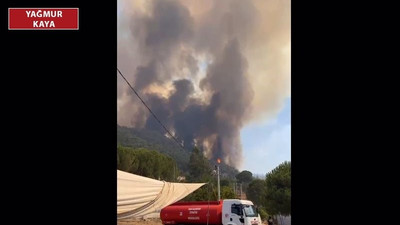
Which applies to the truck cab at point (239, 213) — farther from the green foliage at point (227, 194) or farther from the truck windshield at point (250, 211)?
the green foliage at point (227, 194)

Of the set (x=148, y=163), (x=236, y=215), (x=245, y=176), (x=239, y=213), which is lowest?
(x=245, y=176)

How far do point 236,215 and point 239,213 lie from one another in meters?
0.20

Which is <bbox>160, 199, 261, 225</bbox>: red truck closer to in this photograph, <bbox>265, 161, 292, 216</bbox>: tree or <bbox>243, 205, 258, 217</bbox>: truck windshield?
<bbox>243, 205, 258, 217</bbox>: truck windshield

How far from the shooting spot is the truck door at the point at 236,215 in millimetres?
22609

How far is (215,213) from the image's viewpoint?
2381 cm

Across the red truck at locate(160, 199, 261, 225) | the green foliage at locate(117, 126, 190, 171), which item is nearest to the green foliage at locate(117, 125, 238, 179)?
the green foliage at locate(117, 126, 190, 171)

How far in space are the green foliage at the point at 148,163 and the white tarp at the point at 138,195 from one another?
5282 cm

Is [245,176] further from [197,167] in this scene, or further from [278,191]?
[278,191]

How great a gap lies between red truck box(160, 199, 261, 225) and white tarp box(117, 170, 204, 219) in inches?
406

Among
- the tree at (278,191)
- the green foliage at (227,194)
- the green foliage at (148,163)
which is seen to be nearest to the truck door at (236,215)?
the green foliage at (227,194)

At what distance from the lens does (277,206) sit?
54.0m

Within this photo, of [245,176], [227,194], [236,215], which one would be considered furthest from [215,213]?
[245,176]
